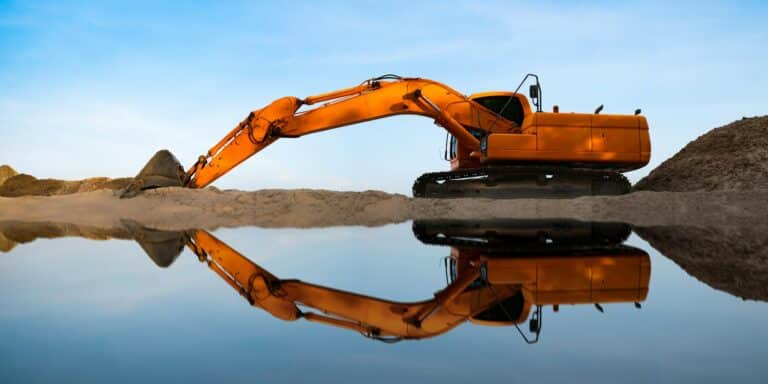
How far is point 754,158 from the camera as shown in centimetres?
1998

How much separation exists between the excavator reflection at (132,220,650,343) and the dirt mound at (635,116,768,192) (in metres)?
14.4

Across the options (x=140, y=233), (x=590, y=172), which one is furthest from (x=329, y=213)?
(x=590, y=172)

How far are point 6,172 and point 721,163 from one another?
31.0m

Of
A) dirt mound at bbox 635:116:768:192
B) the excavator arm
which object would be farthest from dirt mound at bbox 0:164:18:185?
dirt mound at bbox 635:116:768:192

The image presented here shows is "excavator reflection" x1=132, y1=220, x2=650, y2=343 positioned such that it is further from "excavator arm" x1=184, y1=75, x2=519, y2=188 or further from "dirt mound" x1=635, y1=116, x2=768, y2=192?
"dirt mound" x1=635, y1=116, x2=768, y2=192

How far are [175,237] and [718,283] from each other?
7151 millimetres

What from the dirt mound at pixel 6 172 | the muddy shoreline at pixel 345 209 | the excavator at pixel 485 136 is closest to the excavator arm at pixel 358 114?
the excavator at pixel 485 136

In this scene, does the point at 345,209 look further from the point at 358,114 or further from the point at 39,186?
the point at 39,186

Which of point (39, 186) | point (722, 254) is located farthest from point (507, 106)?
point (39, 186)

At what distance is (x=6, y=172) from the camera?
29875 millimetres

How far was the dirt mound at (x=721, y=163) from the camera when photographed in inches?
762

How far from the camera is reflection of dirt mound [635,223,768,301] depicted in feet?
15.0

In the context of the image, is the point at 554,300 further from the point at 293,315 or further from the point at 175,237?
the point at 175,237

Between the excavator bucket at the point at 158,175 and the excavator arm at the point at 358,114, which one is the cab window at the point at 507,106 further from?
the excavator bucket at the point at 158,175
